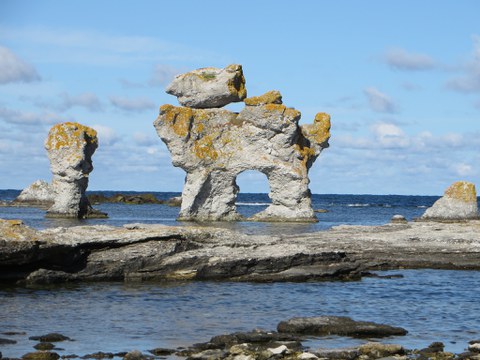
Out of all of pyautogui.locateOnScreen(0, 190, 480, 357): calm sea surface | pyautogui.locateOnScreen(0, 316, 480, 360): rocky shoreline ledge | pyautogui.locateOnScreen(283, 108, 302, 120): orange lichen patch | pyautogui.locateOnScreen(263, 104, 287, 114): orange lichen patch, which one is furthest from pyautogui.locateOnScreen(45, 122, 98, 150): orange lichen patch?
pyautogui.locateOnScreen(0, 316, 480, 360): rocky shoreline ledge

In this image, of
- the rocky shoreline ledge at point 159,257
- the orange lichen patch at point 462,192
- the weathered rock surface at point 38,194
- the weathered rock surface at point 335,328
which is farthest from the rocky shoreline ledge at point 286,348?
the weathered rock surface at point 38,194

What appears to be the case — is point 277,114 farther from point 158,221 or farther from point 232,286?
point 232,286

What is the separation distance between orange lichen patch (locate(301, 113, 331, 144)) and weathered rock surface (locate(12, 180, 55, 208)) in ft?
157

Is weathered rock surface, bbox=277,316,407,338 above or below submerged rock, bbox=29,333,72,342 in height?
above

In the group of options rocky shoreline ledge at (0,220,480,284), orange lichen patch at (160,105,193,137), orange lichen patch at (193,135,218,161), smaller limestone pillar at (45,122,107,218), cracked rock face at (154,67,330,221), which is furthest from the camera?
smaller limestone pillar at (45,122,107,218)

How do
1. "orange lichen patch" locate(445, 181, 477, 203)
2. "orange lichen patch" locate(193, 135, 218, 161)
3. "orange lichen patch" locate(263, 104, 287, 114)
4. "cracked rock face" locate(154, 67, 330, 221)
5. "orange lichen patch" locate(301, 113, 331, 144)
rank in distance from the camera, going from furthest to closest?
"orange lichen patch" locate(445, 181, 477, 203) < "orange lichen patch" locate(301, 113, 331, 144) < "orange lichen patch" locate(193, 135, 218, 161) < "cracked rock face" locate(154, 67, 330, 221) < "orange lichen patch" locate(263, 104, 287, 114)

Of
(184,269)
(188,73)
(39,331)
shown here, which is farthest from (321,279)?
(188,73)

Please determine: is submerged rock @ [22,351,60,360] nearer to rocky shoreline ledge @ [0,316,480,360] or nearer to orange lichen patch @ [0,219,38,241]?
rocky shoreline ledge @ [0,316,480,360]

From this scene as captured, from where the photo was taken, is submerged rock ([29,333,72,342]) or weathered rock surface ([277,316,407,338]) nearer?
submerged rock ([29,333,72,342])

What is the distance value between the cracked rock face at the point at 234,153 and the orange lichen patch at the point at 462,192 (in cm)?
1464

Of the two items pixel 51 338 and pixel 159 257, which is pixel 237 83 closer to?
pixel 159 257

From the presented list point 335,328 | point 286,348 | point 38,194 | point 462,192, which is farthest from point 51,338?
point 38,194

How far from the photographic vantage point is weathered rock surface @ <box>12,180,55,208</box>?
115 meters

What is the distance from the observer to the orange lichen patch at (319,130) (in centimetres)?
7744
